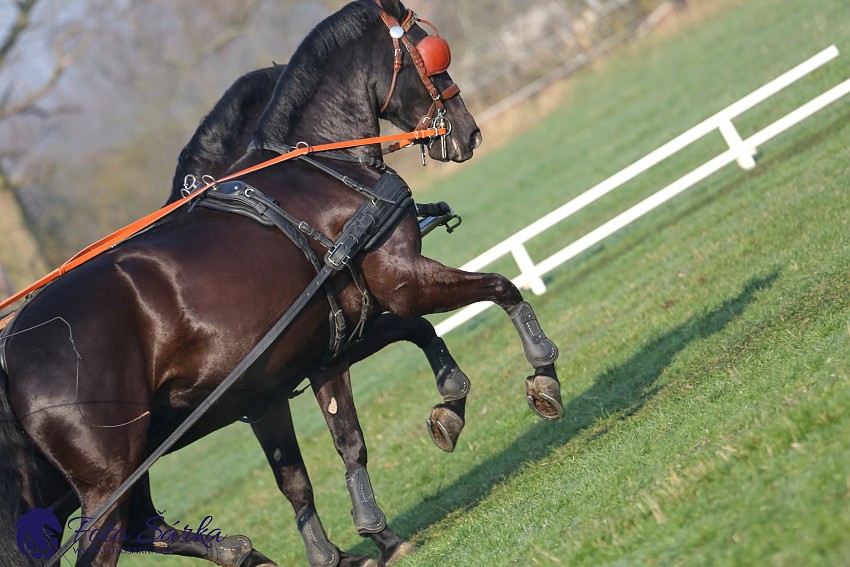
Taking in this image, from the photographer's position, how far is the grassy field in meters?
4.06

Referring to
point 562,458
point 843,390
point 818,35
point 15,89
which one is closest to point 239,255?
point 562,458

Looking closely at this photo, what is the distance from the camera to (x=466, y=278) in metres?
6.11

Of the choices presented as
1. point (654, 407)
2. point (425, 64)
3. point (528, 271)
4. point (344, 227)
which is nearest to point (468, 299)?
point (344, 227)

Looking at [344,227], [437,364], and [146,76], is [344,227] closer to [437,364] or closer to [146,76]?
[437,364]

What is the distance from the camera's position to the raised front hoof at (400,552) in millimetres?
6030

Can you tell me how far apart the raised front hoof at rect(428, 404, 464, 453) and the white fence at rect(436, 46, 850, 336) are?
604 cm

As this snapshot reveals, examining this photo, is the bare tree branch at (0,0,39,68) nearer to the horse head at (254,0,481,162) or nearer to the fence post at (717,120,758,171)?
the fence post at (717,120,758,171)

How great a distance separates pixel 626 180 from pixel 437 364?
6.94m

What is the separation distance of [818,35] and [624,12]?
Answer: 12.8 m

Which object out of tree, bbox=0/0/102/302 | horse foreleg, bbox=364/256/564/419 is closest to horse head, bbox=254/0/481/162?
horse foreleg, bbox=364/256/564/419

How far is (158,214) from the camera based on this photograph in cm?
570

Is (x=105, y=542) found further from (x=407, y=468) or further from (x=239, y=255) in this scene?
(x=407, y=468)
